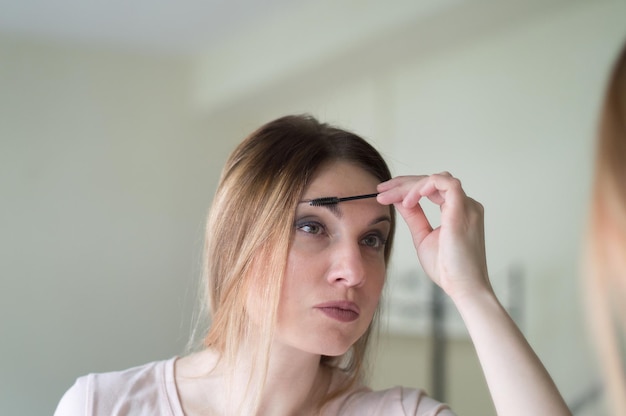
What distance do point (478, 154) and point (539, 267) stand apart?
1.06 ft

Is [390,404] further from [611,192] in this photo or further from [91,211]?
[91,211]

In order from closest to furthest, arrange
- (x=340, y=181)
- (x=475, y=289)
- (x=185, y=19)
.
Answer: (x=475, y=289) < (x=340, y=181) < (x=185, y=19)

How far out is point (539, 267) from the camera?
5.29ft

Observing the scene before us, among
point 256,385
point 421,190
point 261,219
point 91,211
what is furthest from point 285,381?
point 91,211

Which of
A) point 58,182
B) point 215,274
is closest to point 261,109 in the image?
point 58,182

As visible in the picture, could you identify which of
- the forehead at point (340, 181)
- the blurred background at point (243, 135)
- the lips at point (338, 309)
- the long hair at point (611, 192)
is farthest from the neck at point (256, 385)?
the long hair at point (611, 192)

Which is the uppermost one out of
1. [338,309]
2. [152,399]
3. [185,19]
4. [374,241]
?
[185,19]

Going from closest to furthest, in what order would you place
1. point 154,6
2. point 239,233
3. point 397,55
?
point 239,233
point 154,6
point 397,55

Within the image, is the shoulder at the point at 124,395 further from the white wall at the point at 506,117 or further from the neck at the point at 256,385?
the white wall at the point at 506,117

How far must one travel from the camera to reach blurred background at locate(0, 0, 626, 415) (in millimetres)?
1288

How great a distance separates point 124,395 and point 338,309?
0.39m

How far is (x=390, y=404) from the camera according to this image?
41.2 inches

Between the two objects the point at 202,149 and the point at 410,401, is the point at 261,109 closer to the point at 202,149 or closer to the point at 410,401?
the point at 202,149

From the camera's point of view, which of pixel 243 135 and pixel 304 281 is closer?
pixel 304 281
